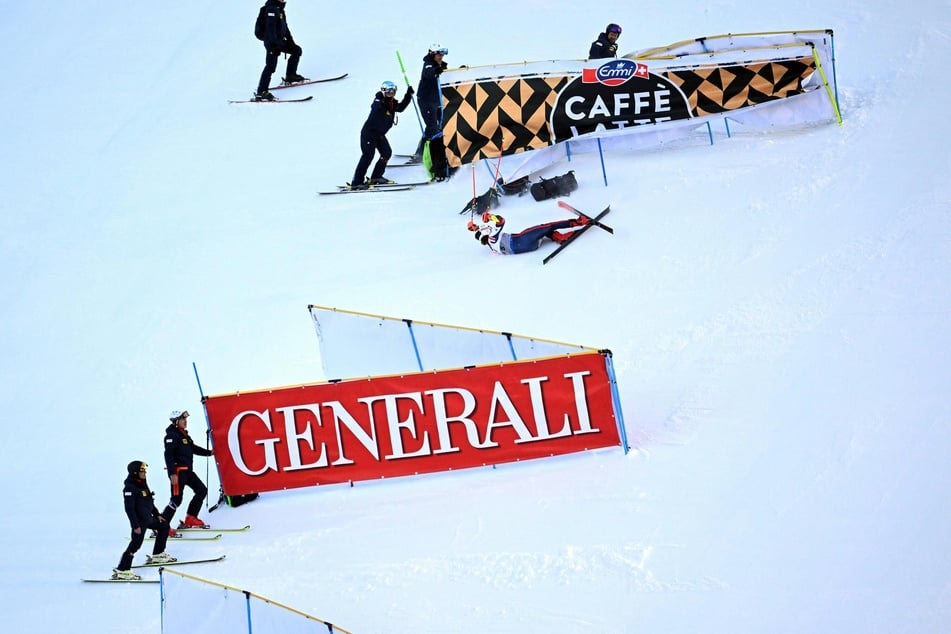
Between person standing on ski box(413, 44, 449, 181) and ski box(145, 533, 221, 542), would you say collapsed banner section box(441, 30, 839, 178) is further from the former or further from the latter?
ski box(145, 533, 221, 542)

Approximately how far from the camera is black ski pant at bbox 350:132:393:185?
49.4 feet

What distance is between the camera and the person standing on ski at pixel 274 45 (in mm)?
17422

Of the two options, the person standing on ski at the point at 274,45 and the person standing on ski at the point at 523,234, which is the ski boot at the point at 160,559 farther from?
the person standing on ski at the point at 274,45

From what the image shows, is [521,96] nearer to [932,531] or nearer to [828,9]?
[828,9]

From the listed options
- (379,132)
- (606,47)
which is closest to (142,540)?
(379,132)

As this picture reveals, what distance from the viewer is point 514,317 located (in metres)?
12.6

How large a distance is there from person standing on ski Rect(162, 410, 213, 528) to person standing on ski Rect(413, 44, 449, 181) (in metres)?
5.45

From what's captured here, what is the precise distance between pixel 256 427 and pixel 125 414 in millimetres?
2532

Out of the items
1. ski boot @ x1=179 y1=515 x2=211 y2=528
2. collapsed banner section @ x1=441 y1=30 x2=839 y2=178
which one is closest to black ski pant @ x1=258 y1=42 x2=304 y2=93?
collapsed banner section @ x1=441 y1=30 x2=839 y2=178

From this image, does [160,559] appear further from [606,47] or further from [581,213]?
[606,47]

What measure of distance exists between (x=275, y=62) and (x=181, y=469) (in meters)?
8.40

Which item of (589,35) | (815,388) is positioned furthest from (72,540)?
(589,35)

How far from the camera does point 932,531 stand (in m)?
8.41

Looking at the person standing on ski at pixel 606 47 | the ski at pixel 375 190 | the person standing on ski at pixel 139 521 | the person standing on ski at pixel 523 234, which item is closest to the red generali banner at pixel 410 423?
the person standing on ski at pixel 139 521
